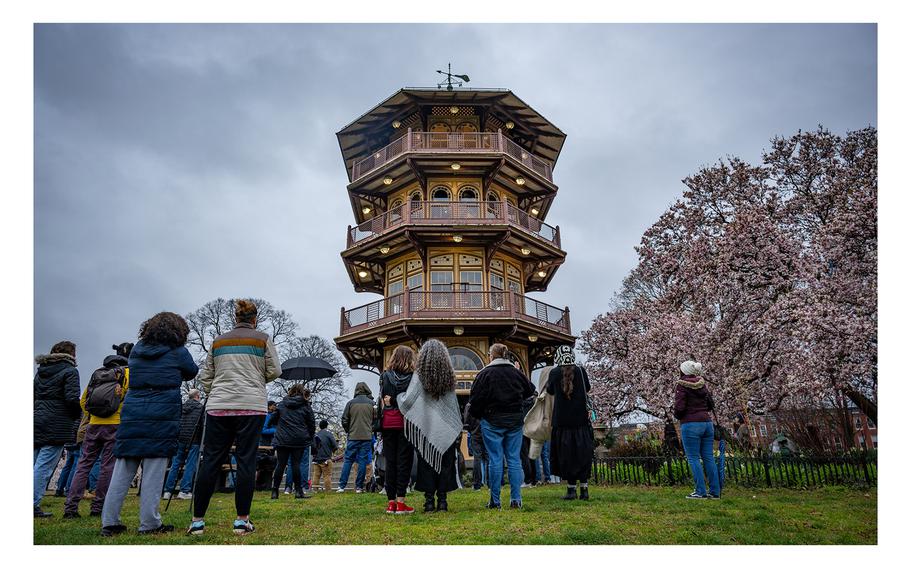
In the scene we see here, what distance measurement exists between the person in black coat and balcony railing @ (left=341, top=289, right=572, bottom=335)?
10273 mm

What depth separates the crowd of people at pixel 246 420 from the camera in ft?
16.3

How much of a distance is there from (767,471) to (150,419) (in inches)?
391

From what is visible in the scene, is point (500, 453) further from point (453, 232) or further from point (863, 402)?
point (453, 232)

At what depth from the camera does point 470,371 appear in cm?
2038

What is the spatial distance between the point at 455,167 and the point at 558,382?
52.4ft

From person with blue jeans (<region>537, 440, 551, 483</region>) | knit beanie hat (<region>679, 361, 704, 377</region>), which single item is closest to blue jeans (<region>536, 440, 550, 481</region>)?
person with blue jeans (<region>537, 440, 551, 483</region>)

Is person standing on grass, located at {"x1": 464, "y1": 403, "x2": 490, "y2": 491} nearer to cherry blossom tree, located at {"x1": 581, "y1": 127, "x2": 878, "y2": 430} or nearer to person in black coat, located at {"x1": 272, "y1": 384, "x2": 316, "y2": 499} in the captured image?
person in black coat, located at {"x1": 272, "y1": 384, "x2": 316, "y2": 499}

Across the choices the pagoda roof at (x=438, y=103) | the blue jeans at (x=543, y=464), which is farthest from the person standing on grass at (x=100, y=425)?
the pagoda roof at (x=438, y=103)

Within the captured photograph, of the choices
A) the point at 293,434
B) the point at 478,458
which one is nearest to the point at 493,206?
the point at 478,458

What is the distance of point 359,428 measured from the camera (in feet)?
35.3

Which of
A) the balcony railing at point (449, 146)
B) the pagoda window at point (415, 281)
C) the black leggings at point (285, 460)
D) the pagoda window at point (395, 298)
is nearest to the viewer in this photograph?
the black leggings at point (285, 460)

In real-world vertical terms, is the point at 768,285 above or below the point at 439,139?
below

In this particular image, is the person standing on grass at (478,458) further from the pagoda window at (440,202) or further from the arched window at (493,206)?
the arched window at (493,206)

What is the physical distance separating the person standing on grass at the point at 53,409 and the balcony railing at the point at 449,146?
16.6m
